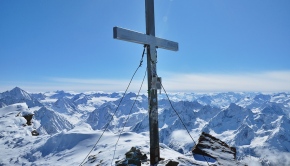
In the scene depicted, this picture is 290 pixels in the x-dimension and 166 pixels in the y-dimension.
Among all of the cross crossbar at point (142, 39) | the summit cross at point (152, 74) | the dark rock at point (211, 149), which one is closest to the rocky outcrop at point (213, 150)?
the dark rock at point (211, 149)

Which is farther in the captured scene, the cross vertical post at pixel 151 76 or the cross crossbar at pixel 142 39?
the cross vertical post at pixel 151 76

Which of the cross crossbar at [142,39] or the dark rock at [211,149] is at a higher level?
the cross crossbar at [142,39]

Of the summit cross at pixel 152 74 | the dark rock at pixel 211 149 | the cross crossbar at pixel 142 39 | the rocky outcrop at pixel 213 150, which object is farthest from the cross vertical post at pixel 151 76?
the dark rock at pixel 211 149

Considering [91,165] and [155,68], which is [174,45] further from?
[91,165]

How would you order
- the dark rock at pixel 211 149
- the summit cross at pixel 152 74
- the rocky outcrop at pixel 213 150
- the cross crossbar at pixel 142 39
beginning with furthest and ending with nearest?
the dark rock at pixel 211 149 < the rocky outcrop at pixel 213 150 < the summit cross at pixel 152 74 < the cross crossbar at pixel 142 39

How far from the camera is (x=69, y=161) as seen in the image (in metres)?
21.7

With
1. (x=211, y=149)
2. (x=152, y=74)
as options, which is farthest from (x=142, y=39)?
(x=211, y=149)

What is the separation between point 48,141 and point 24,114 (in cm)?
2027

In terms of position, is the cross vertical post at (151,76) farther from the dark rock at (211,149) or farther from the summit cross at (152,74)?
the dark rock at (211,149)

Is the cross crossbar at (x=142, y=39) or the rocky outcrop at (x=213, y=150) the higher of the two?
the cross crossbar at (x=142, y=39)

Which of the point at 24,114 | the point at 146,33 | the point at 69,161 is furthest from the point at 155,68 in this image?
the point at 24,114

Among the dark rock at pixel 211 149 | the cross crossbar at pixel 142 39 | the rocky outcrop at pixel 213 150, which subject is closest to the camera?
the cross crossbar at pixel 142 39

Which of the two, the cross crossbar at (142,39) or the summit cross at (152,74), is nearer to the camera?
the cross crossbar at (142,39)

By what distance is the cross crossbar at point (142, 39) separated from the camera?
8125 millimetres
